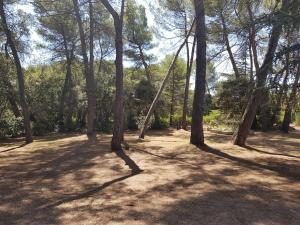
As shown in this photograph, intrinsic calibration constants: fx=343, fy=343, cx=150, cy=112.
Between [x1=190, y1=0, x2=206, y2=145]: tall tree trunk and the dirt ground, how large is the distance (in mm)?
875

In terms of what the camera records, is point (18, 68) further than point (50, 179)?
Yes

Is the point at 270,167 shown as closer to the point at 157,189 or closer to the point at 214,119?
the point at 157,189

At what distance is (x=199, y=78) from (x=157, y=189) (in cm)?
514

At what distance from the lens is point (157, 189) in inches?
219

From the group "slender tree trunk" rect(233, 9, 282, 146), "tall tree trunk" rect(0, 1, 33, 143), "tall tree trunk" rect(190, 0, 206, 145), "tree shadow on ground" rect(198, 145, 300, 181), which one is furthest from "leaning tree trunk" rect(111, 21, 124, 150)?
"tall tree trunk" rect(0, 1, 33, 143)

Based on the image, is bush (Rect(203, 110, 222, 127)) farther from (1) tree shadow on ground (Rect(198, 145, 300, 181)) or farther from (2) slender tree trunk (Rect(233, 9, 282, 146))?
(1) tree shadow on ground (Rect(198, 145, 300, 181))

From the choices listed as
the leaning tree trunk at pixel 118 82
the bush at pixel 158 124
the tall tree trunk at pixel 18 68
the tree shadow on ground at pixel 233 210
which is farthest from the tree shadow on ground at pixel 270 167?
the bush at pixel 158 124

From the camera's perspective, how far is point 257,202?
4805mm

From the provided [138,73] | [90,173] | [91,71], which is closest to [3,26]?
[91,71]

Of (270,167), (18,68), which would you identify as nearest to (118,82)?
(270,167)

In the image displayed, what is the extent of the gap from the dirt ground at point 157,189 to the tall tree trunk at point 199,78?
2.87 feet

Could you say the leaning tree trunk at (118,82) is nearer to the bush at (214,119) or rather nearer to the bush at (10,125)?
the bush at (214,119)

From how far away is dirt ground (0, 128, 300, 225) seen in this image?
429cm

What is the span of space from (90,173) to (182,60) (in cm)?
2562
